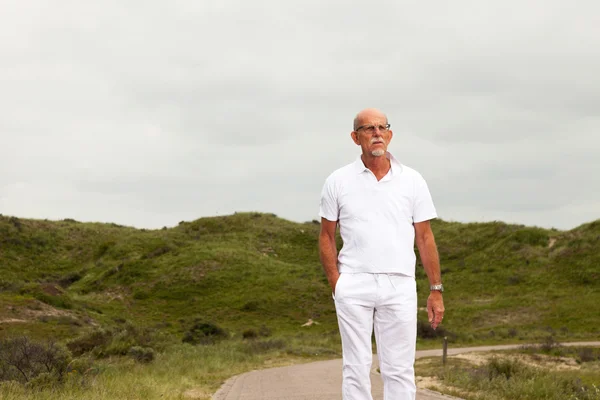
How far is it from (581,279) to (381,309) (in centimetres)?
6100

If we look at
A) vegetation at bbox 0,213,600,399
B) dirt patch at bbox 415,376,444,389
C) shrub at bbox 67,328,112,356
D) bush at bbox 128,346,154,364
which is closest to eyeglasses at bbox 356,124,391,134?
dirt patch at bbox 415,376,444,389

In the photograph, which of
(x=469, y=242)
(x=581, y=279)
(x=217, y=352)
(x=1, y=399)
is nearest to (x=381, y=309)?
(x=1, y=399)

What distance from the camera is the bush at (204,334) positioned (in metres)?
44.4

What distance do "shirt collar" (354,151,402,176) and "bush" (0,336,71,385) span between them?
955cm

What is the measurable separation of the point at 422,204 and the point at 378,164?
1.60ft

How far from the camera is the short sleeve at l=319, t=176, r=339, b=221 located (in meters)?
5.96

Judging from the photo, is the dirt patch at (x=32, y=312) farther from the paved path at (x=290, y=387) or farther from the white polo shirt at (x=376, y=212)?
the white polo shirt at (x=376, y=212)

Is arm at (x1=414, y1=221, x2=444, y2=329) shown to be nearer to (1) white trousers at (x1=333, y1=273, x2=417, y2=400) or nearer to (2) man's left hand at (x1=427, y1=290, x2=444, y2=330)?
(2) man's left hand at (x1=427, y1=290, x2=444, y2=330)

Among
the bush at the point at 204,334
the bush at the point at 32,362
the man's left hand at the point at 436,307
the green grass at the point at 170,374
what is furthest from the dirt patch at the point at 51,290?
the man's left hand at the point at 436,307

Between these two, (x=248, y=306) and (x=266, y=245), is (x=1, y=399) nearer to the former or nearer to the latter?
(x=248, y=306)

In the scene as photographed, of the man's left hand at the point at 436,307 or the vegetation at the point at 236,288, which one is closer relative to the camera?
the man's left hand at the point at 436,307

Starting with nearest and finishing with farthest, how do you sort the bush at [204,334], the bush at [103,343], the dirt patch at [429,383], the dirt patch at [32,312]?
the dirt patch at [429,383] < the bush at [103,343] < the dirt patch at [32,312] < the bush at [204,334]

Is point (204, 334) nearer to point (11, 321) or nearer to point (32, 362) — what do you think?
point (11, 321)

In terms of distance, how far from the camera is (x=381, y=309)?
568 centimetres
